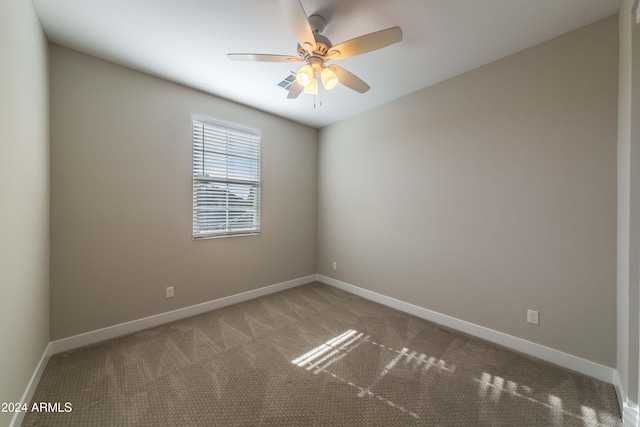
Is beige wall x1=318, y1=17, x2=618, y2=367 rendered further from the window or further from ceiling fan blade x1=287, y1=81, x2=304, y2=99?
the window

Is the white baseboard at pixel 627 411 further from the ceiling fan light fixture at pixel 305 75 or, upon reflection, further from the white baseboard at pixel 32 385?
the white baseboard at pixel 32 385

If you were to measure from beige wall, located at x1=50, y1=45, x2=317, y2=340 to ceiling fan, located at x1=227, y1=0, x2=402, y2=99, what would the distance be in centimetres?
138

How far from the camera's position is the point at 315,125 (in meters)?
3.96

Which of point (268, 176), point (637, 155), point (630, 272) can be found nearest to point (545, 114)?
point (637, 155)

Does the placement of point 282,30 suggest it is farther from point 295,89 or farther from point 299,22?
point 299,22

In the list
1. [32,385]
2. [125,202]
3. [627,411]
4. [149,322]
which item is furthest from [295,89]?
[627,411]

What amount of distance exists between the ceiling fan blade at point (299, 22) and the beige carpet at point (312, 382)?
2.35m

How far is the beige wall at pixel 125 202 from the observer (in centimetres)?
209

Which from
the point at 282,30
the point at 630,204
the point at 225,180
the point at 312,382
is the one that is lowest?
the point at 312,382

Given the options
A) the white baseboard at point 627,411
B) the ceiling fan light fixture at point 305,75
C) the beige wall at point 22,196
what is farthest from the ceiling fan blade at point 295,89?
the white baseboard at point 627,411

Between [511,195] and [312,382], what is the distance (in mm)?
2278

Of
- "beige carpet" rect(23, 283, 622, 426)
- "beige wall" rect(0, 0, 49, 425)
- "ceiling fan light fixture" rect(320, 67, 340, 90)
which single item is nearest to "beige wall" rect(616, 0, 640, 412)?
"beige carpet" rect(23, 283, 622, 426)

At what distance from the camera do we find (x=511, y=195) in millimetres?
2172

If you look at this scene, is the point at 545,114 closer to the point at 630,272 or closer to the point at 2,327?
the point at 630,272
